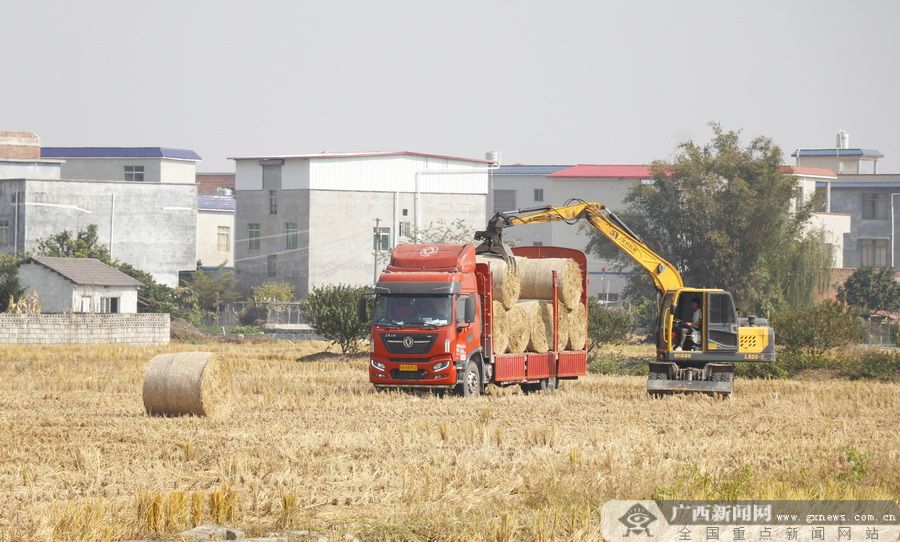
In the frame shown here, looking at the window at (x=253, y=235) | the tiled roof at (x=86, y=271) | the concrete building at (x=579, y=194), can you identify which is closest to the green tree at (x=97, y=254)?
the tiled roof at (x=86, y=271)

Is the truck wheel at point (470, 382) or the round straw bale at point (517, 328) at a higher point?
the round straw bale at point (517, 328)

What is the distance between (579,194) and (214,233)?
27147 mm

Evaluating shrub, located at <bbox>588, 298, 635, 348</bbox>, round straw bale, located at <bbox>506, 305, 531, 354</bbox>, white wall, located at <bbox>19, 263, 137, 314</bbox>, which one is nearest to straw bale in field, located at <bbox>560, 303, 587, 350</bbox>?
round straw bale, located at <bbox>506, 305, 531, 354</bbox>

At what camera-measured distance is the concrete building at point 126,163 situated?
4092 inches

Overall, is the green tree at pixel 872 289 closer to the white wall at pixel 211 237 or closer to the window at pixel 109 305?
the window at pixel 109 305

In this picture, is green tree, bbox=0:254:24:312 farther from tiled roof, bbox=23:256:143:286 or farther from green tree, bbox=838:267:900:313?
green tree, bbox=838:267:900:313

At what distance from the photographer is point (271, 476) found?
16672 millimetres

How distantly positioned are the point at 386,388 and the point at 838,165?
8919 centimetres

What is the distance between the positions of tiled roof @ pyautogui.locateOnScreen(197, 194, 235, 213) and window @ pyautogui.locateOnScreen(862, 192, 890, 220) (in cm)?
4654

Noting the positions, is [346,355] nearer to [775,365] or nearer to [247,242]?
[775,365]

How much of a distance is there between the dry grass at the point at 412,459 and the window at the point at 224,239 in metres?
75.0

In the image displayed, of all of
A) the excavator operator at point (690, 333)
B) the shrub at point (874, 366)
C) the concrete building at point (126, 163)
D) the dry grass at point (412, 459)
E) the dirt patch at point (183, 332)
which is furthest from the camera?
the concrete building at point (126, 163)

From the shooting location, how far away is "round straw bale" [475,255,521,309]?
32531 mm

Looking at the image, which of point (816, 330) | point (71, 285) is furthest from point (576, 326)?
point (71, 285)
